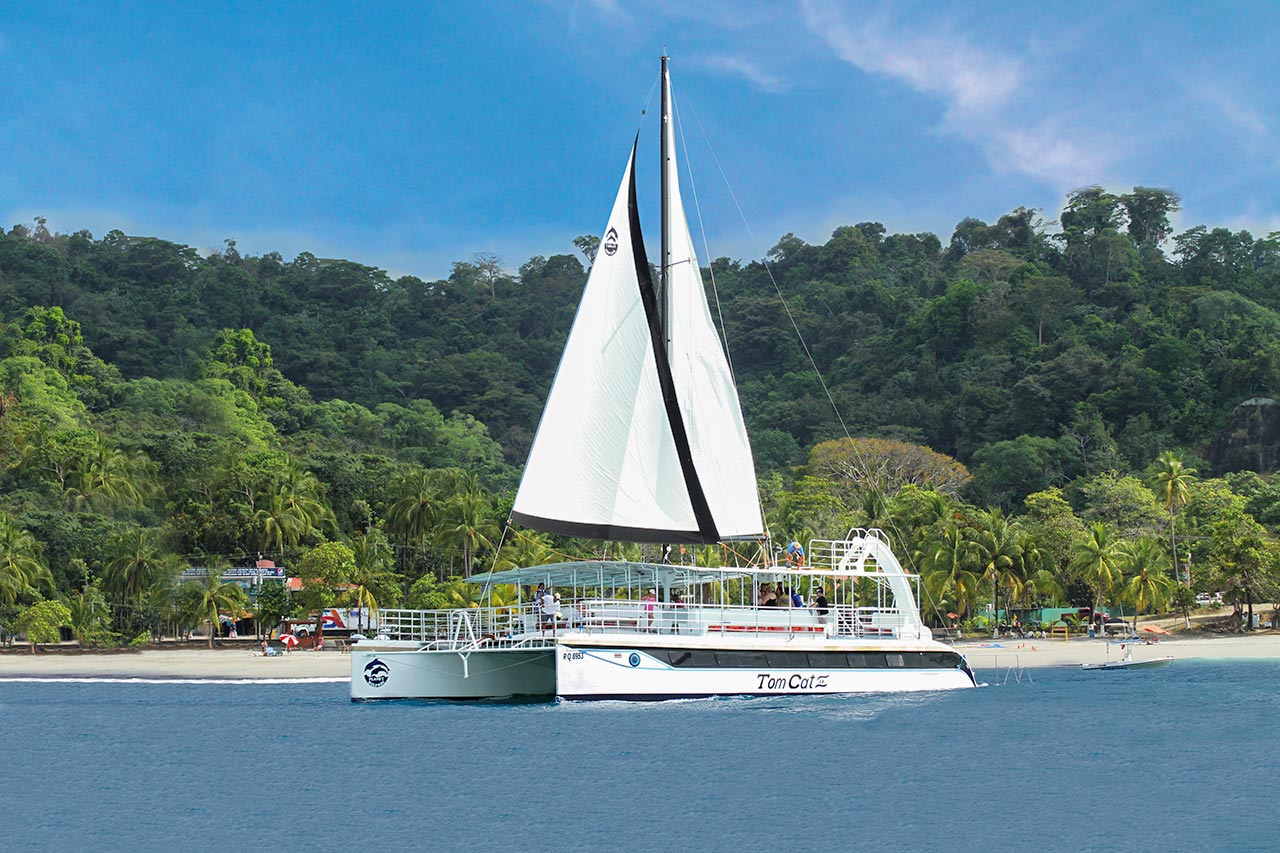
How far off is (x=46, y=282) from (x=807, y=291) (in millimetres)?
78254

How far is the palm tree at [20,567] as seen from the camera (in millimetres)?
59094

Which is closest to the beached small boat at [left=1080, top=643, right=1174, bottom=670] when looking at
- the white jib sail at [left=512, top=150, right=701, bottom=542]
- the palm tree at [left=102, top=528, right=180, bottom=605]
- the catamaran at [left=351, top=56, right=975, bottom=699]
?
the catamaran at [left=351, top=56, right=975, bottom=699]

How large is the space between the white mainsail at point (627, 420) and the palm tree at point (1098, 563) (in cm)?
3208

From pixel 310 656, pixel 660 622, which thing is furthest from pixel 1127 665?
pixel 310 656

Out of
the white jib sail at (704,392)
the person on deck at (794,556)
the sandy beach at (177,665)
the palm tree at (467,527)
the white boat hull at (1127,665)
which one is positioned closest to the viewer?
the white jib sail at (704,392)

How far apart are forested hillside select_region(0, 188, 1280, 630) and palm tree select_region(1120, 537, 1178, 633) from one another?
212cm

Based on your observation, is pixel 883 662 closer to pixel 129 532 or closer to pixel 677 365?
pixel 677 365

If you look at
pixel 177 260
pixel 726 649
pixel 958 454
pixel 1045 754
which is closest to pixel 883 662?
pixel 726 649

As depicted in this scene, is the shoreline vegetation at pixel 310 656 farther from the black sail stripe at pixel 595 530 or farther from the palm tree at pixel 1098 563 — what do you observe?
the black sail stripe at pixel 595 530

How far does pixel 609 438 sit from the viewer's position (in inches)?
1339

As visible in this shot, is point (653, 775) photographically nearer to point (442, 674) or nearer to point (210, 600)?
point (442, 674)

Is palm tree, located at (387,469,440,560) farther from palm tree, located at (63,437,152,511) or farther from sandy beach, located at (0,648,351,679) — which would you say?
palm tree, located at (63,437,152,511)

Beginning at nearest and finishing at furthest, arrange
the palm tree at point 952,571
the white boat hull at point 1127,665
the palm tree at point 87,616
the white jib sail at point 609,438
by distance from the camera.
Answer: the white jib sail at point 609,438, the white boat hull at point 1127,665, the palm tree at point 87,616, the palm tree at point 952,571

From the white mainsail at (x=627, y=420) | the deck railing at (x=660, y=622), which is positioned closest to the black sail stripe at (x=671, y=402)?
the white mainsail at (x=627, y=420)
